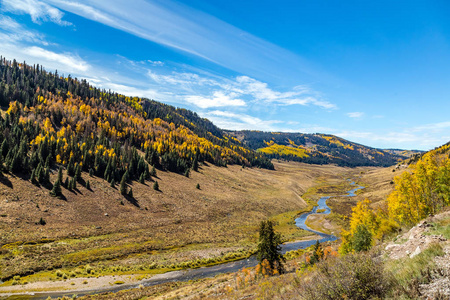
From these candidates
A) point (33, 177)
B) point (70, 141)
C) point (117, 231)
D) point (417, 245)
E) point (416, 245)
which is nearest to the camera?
point (417, 245)

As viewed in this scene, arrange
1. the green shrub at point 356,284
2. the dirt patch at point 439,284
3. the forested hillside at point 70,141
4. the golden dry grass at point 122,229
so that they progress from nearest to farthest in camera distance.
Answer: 1. the dirt patch at point 439,284
2. the green shrub at point 356,284
3. the golden dry grass at point 122,229
4. the forested hillside at point 70,141

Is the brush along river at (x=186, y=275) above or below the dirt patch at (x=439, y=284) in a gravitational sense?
below

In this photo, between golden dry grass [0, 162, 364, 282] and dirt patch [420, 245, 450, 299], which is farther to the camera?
golden dry grass [0, 162, 364, 282]

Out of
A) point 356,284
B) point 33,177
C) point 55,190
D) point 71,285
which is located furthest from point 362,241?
point 33,177

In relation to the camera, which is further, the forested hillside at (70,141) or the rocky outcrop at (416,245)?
the forested hillside at (70,141)

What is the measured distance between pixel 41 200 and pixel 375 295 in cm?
7302

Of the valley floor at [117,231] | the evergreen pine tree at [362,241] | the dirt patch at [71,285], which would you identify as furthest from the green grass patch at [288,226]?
the dirt patch at [71,285]

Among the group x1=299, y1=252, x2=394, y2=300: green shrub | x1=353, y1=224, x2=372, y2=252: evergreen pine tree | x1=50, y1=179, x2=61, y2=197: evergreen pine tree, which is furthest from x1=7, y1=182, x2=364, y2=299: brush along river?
x1=50, y1=179, x2=61, y2=197: evergreen pine tree

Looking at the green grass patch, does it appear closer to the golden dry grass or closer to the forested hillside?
the golden dry grass

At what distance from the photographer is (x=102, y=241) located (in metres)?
47.5

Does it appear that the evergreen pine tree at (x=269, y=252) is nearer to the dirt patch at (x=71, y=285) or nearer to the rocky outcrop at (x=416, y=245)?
the rocky outcrop at (x=416, y=245)

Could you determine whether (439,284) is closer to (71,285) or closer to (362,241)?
(362,241)

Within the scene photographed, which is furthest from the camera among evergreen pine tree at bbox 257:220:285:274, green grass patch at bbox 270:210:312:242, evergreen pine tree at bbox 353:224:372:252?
green grass patch at bbox 270:210:312:242

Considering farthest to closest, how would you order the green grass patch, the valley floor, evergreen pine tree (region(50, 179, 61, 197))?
the green grass patch
evergreen pine tree (region(50, 179, 61, 197))
the valley floor
